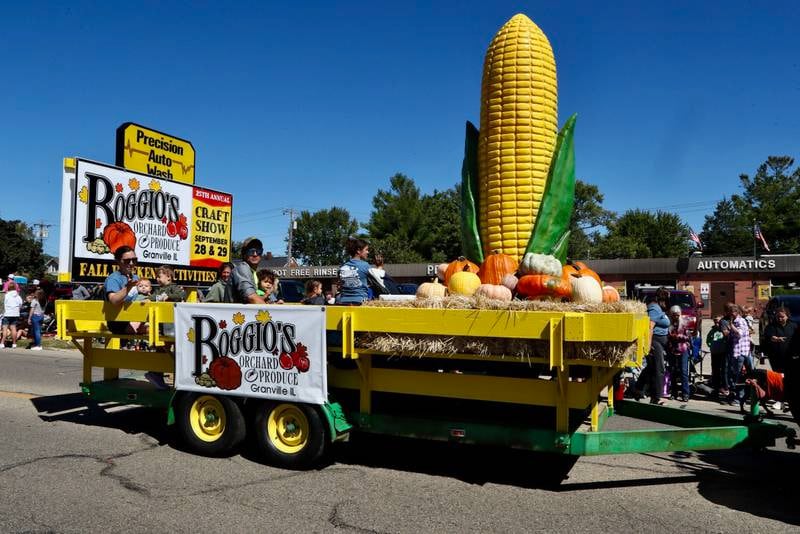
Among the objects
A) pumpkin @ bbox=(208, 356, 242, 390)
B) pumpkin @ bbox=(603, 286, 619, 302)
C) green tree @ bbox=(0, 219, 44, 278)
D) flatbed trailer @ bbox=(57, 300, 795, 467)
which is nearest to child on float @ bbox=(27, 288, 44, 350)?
flatbed trailer @ bbox=(57, 300, 795, 467)

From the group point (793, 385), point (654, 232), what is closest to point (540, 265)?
point (793, 385)

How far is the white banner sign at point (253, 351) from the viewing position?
5258 millimetres

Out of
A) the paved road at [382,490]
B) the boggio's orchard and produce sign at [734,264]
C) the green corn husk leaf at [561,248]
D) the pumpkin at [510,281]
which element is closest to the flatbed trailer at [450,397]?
the paved road at [382,490]

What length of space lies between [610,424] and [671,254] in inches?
2655

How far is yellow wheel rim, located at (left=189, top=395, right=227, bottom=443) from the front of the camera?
582 centimetres

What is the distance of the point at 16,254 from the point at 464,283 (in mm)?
61423

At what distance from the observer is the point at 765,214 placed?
7200 centimetres

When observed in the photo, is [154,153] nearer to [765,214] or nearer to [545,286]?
[545,286]

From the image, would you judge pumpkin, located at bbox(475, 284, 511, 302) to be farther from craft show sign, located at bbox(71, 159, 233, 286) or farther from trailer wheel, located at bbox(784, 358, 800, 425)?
craft show sign, located at bbox(71, 159, 233, 286)

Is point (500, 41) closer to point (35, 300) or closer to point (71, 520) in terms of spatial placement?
point (71, 520)

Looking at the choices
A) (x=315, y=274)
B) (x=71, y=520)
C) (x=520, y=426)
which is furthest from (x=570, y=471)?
(x=315, y=274)

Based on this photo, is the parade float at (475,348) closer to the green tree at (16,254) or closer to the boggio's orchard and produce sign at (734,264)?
the boggio's orchard and produce sign at (734,264)

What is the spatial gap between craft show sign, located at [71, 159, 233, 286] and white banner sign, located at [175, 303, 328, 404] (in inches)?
137

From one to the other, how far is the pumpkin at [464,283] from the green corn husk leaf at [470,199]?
3.56ft
